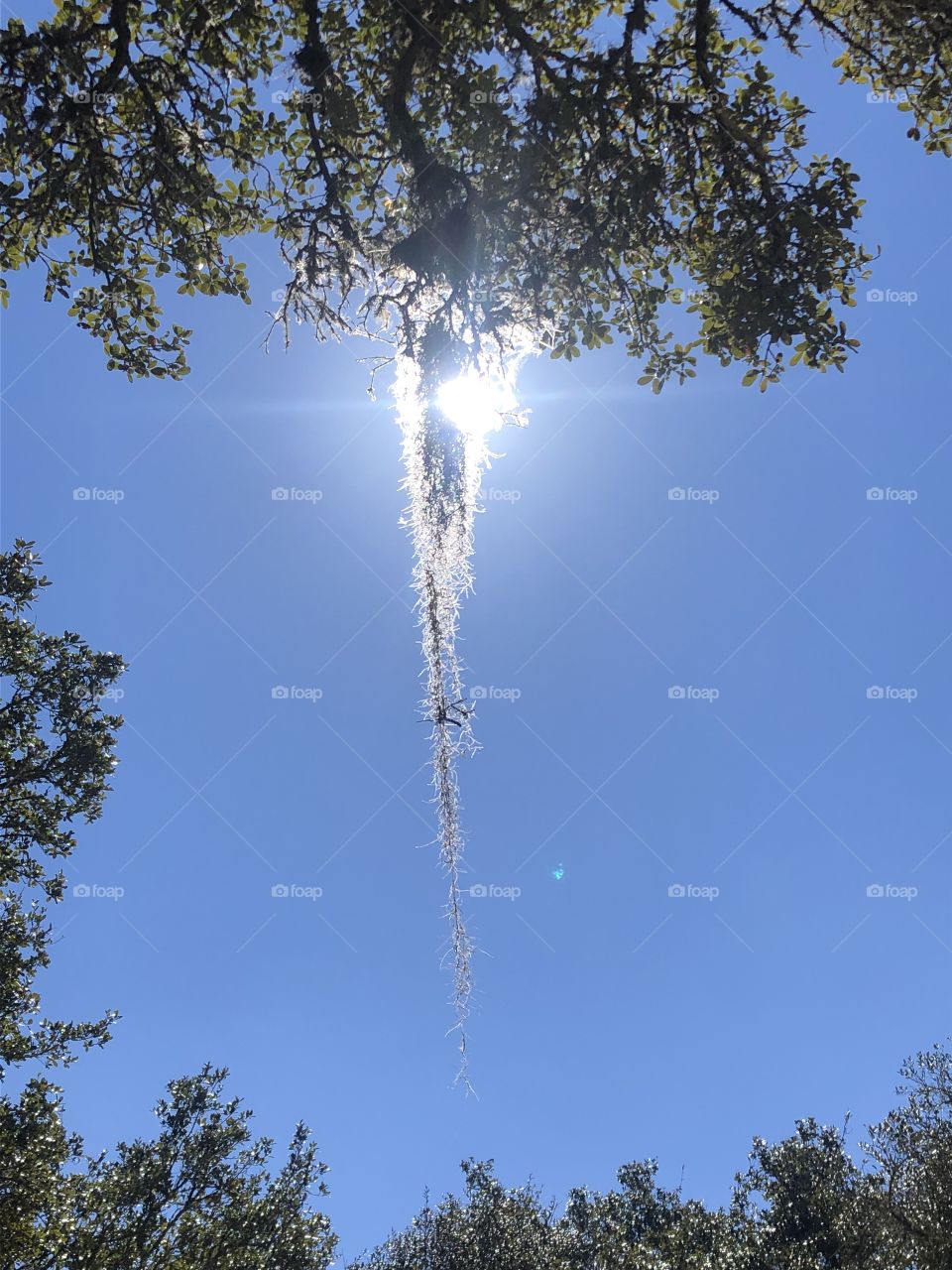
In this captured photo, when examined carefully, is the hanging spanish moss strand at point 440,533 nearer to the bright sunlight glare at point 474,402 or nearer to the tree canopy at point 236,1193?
the bright sunlight glare at point 474,402

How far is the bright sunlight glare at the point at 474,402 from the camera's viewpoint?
15.8 feet

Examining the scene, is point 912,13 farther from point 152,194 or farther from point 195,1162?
point 195,1162

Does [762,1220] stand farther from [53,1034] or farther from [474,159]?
[474,159]

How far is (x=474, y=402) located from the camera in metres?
5.05

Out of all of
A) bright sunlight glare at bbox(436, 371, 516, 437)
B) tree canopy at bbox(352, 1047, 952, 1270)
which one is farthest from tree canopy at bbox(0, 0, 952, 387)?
tree canopy at bbox(352, 1047, 952, 1270)

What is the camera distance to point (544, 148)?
16.3ft

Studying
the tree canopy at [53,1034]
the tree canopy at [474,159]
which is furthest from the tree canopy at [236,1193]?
the tree canopy at [474,159]

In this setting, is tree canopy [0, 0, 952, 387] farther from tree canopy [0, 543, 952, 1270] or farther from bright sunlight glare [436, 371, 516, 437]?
tree canopy [0, 543, 952, 1270]

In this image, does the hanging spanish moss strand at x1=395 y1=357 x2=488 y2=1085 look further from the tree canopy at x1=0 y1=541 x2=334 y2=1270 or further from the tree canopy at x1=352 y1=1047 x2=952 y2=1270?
the tree canopy at x1=352 y1=1047 x2=952 y2=1270

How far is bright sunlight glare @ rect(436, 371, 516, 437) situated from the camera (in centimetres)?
482

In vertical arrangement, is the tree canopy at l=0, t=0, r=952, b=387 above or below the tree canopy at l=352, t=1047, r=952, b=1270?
above

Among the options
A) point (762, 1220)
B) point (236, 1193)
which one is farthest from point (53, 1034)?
point (762, 1220)

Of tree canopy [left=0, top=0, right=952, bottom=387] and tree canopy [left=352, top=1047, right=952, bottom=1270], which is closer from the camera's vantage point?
tree canopy [left=0, top=0, right=952, bottom=387]

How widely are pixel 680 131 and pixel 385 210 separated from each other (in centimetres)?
229
